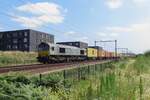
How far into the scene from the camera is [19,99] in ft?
23.7

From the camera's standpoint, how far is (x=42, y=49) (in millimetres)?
47531

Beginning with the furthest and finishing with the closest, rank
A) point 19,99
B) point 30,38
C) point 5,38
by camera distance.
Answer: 1. point 5,38
2. point 30,38
3. point 19,99

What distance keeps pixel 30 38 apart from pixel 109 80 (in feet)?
330

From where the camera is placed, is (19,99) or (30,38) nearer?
(19,99)

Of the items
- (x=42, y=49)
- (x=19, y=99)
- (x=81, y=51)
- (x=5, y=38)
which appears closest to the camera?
(x=19, y=99)

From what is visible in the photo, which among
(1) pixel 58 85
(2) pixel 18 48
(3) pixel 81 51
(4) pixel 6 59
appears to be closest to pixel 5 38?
(2) pixel 18 48

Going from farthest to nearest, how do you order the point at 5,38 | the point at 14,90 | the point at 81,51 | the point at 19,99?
the point at 5,38
the point at 81,51
the point at 14,90
the point at 19,99

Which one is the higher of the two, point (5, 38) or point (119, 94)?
point (5, 38)

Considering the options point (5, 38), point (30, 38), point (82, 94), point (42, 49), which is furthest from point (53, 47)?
point (5, 38)

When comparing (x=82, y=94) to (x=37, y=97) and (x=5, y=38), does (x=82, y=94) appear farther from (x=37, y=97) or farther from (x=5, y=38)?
(x=5, y=38)

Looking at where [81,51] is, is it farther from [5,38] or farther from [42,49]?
[5,38]

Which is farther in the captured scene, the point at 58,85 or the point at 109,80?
the point at 58,85

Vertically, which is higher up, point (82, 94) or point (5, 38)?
point (5, 38)

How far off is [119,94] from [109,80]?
814 mm
